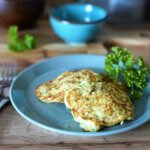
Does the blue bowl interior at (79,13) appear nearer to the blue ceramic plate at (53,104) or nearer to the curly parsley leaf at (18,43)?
the curly parsley leaf at (18,43)

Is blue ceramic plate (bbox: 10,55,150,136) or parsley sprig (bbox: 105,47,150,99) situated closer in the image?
blue ceramic plate (bbox: 10,55,150,136)

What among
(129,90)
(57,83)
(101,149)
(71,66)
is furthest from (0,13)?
(101,149)

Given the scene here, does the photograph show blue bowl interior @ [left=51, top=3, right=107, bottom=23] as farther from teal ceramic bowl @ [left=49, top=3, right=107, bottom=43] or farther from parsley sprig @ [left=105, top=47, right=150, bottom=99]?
parsley sprig @ [left=105, top=47, right=150, bottom=99]

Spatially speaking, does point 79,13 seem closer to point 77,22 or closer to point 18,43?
point 77,22

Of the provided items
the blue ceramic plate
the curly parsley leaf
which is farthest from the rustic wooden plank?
the curly parsley leaf

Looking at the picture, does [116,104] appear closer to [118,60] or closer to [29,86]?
[118,60]

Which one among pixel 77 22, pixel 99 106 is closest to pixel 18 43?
pixel 77 22
